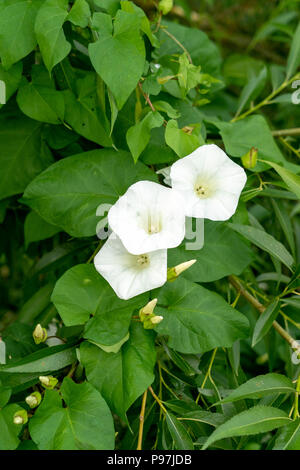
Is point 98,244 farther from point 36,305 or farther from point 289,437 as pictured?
point 289,437

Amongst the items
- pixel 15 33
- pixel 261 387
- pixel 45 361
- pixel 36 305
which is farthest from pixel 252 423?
pixel 15 33

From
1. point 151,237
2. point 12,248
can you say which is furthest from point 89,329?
point 12,248

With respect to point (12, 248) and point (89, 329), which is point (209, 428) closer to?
point (89, 329)

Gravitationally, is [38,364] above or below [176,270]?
below

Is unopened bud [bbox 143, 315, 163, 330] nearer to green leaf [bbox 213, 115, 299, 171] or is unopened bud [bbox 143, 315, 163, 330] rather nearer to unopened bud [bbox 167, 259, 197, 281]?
unopened bud [bbox 167, 259, 197, 281]

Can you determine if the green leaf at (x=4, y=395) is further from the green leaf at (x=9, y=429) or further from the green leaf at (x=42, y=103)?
the green leaf at (x=42, y=103)
